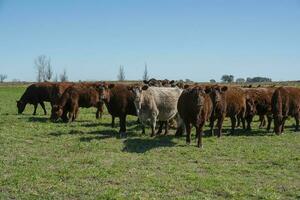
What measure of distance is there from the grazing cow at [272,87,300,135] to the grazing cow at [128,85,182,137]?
3.82m

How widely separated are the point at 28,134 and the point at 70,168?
239 inches

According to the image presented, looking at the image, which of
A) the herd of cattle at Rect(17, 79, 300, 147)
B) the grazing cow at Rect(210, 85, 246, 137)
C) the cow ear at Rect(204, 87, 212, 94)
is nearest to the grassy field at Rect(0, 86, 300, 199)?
the herd of cattle at Rect(17, 79, 300, 147)

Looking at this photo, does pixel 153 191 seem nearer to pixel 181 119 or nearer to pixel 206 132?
pixel 181 119

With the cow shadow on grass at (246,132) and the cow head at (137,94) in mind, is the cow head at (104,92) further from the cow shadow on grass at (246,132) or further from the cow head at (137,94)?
the cow shadow on grass at (246,132)

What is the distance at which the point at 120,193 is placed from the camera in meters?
8.22

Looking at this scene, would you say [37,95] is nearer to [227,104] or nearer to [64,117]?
[64,117]

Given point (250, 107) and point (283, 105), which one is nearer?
point (283, 105)

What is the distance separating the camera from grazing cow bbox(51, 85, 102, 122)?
20.0 meters

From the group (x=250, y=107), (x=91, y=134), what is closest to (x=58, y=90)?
(x=91, y=134)

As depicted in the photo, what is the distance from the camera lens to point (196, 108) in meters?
13.8

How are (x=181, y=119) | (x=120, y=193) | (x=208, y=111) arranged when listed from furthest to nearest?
(x=181, y=119)
(x=208, y=111)
(x=120, y=193)

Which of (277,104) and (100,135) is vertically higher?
(277,104)

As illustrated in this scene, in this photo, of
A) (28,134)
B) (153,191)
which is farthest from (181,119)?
(153,191)

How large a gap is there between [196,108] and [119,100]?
3726 millimetres
